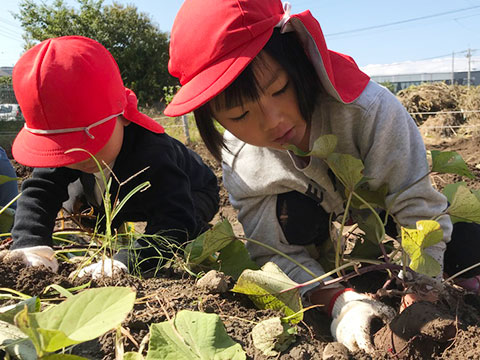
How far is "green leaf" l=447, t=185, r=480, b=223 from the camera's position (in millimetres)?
943

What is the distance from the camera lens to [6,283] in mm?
982

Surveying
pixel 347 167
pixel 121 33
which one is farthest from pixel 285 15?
pixel 121 33

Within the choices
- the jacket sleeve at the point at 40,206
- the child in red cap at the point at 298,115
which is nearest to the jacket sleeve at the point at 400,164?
the child in red cap at the point at 298,115

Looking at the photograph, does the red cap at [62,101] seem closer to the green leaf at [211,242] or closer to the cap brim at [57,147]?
the cap brim at [57,147]

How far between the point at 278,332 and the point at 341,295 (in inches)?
16.8

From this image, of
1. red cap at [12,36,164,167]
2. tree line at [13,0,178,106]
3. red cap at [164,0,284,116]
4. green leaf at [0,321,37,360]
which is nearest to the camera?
green leaf at [0,321,37,360]

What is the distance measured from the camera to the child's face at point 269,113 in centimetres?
111

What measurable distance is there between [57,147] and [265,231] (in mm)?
734

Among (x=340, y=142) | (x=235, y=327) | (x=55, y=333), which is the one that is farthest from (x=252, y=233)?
(x=55, y=333)

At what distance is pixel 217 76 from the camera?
1053mm

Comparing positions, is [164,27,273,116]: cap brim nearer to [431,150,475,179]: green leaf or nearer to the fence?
[431,150,475,179]: green leaf

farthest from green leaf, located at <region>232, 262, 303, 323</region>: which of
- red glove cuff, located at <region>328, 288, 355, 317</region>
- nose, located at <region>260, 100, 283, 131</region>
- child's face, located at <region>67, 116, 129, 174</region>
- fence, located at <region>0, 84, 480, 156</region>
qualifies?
fence, located at <region>0, 84, 480, 156</region>

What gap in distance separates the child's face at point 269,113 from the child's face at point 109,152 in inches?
19.3

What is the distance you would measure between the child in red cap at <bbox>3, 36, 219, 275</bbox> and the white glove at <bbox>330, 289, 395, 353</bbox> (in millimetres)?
495
